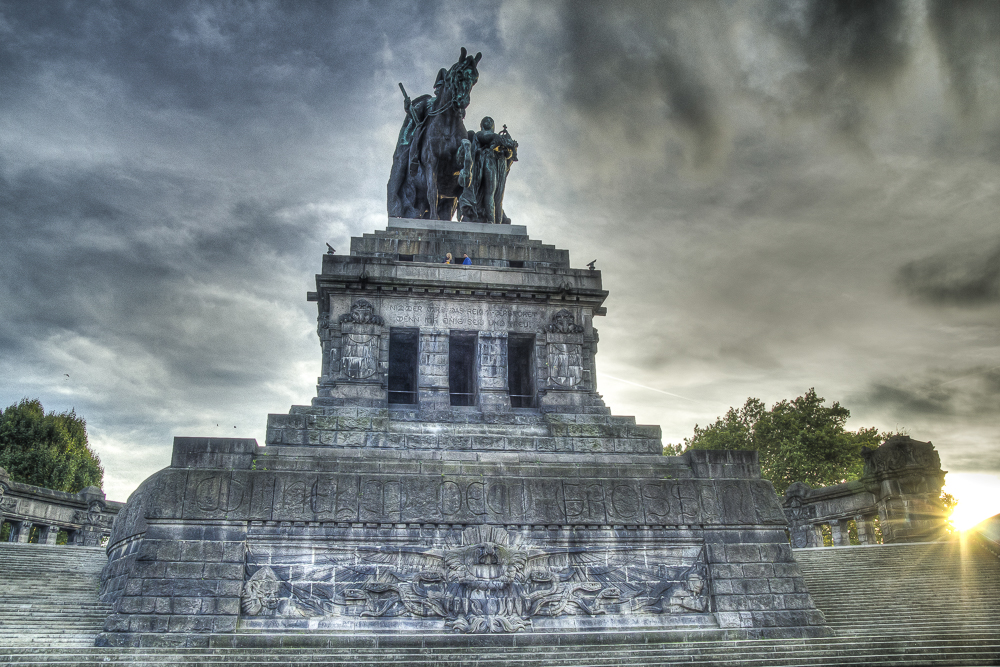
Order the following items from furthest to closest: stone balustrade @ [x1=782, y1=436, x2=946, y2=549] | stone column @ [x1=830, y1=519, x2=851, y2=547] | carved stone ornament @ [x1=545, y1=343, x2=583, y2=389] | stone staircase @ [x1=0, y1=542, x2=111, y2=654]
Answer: stone column @ [x1=830, y1=519, x2=851, y2=547], stone balustrade @ [x1=782, y1=436, x2=946, y2=549], carved stone ornament @ [x1=545, y1=343, x2=583, y2=389], stone staircase @ [x1=0, y1=542, x2=111, y2=654]

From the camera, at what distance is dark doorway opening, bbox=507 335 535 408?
69.3 feet

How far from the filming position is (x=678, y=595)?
15.2 m

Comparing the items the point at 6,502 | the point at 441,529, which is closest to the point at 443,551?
the point at 441,529

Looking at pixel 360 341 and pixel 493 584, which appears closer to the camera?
pixel 493 584

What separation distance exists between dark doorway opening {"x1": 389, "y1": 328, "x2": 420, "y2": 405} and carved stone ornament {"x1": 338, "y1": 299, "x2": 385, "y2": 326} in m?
0.78

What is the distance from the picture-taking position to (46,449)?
132 feet

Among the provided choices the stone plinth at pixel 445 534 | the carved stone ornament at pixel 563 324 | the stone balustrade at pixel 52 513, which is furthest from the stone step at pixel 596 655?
the stone balustrade at pixel 52 513

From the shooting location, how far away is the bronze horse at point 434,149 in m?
25.6

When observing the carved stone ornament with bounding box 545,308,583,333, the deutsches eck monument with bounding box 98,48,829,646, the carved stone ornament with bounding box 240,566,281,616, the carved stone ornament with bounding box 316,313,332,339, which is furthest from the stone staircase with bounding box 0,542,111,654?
the carved stone ornament with bounding box 545,308,583,333

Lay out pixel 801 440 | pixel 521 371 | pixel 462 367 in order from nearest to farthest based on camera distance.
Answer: pixel 521 371 < pixel 462 367 < pixel 801 440

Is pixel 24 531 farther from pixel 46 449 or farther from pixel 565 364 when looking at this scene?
pixel 565 364

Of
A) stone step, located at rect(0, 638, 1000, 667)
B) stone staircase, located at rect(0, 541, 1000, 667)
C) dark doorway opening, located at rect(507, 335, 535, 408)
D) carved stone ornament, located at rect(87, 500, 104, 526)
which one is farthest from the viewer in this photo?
carved stone ornament, located at rect(87, 500, 104, 526)

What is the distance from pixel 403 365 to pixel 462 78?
1101 centimetres

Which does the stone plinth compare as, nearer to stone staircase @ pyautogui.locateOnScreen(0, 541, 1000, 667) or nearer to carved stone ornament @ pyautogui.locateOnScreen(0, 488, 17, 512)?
stone staircase @ pyautogui.locateOnScreen(0, 541, 1000, 667)
